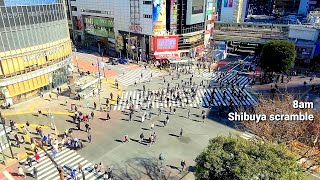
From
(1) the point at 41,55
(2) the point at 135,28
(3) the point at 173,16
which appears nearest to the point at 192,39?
(3) the point at 173,16

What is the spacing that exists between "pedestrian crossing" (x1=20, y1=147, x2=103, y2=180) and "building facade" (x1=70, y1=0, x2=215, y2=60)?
143 feet

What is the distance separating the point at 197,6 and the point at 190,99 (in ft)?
115

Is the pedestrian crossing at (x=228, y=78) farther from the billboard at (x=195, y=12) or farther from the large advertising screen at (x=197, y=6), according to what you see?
the large advertising screen at (x=197, y=6)

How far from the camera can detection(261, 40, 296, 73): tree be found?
172ft

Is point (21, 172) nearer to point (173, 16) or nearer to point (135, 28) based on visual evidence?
point (135, 28)

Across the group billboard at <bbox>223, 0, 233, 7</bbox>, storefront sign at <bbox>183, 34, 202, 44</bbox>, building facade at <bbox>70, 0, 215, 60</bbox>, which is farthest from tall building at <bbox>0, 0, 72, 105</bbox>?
billboard at <bbox>223, 0, 233, 7</bbox>

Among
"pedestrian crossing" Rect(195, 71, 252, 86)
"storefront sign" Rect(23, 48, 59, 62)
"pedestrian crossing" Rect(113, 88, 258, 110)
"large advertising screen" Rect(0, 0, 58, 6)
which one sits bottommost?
"pedestrian crossing" Rect(113, 88, 258, 110)

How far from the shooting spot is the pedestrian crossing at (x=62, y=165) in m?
28.2

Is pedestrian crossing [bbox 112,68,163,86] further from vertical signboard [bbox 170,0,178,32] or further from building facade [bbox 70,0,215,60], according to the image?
vertical signboard [bbox 170,0,178,32]

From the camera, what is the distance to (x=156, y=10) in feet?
218

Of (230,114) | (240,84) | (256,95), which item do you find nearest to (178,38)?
(240,84)

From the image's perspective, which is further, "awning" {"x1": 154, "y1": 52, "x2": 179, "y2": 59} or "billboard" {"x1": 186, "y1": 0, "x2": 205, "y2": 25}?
"awning" {"x1": 154, "y1": 52, "x2": 179, "y2": 59}

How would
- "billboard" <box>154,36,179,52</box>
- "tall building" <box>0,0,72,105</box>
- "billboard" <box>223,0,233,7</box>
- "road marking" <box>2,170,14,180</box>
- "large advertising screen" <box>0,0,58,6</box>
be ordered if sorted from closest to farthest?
"road marking" <box>2,170,14,180</box>, "large advertising screen" <box>0,0,58,6</box>, "tall building" <box>0,0,72,105</box>, "billboard" <box>154,36,179,52</box>, "billboard" <box>223,0,233,7</box>

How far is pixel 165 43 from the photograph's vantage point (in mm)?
69688
